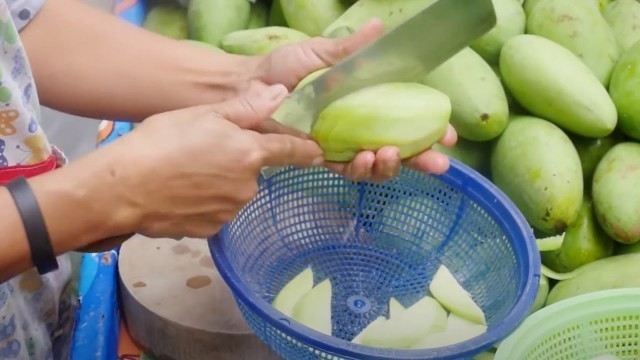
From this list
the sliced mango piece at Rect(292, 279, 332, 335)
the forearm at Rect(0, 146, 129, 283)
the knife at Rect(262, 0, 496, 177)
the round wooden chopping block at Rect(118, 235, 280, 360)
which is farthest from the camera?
the round wooden chopping block at Rect(118, 235, 280, 360)

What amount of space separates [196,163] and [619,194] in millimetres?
528

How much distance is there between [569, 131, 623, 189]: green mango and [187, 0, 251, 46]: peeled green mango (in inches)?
20.4

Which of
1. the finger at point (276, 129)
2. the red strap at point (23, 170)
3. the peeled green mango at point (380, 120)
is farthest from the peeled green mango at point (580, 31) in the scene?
the red strap at point (23, 170)

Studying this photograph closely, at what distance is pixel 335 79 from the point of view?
0.68m

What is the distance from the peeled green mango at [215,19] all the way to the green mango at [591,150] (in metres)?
0.52

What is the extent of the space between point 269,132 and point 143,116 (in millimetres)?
201

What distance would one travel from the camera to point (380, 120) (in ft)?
2.27

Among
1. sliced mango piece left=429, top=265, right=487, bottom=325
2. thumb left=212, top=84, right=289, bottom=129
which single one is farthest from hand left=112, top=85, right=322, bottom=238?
sliced mango piece left=429, top=265, right=487, bottom=325

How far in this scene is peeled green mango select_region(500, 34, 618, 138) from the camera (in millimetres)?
894

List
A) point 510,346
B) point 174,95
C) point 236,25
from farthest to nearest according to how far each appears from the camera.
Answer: point 236,25, point 174,95, point 510,346

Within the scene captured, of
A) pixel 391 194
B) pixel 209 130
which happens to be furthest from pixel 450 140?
pixel 209 130

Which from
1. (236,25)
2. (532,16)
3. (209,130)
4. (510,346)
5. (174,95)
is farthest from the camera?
(236,25)

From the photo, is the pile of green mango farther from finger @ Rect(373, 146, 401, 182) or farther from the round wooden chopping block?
the round wooden chopping block

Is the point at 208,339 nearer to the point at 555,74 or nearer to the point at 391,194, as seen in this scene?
the point at 391,194
